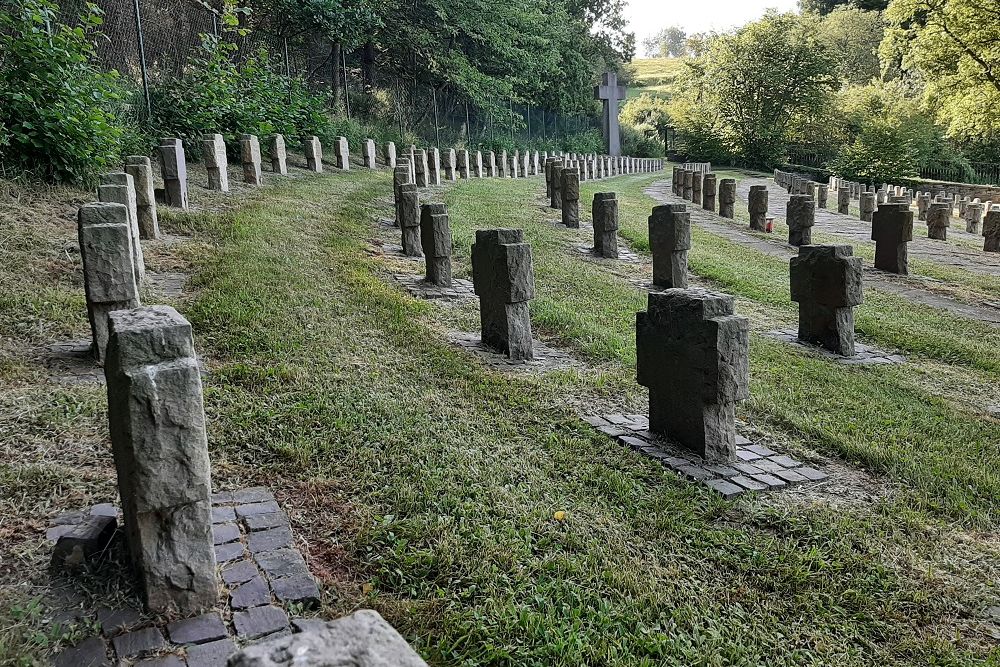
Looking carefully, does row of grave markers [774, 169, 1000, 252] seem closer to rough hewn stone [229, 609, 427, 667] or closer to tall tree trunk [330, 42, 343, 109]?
rough hewn stone [229, 609, 427, 667]

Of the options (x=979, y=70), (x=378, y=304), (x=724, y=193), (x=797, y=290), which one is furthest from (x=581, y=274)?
(x=979, y=70)

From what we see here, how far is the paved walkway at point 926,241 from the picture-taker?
1454cm

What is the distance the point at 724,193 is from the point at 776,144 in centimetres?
3036

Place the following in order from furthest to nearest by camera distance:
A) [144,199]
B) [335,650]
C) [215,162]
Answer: [215,162] → [144,199] → [335,650]

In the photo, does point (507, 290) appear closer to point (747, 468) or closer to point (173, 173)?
point (747, 468)

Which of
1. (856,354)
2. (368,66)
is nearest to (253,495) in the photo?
(856,354)

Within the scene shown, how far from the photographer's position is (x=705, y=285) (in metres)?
11.5

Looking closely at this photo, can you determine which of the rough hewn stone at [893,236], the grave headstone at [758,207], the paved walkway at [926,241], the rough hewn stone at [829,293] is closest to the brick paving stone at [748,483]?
the rough hewn stone at [829,293]

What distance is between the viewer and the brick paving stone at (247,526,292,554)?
Result: 155 inches

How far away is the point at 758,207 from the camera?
58.6 feet

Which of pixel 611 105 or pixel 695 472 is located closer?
pixel 695 472

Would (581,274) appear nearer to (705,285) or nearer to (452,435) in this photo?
(705,285)

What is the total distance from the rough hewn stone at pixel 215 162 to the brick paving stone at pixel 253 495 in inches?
355

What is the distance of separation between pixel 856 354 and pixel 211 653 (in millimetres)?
7146
